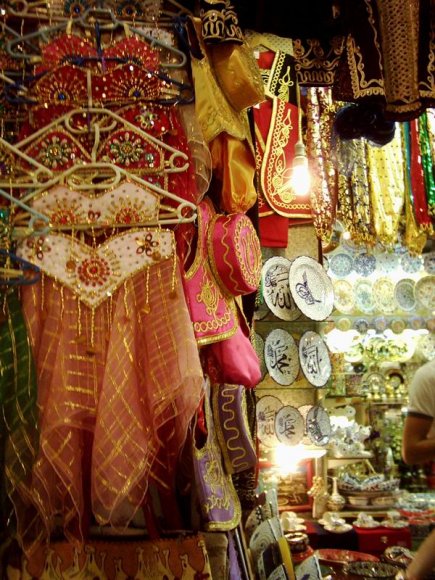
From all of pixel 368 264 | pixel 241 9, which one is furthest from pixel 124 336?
pixel 368 264

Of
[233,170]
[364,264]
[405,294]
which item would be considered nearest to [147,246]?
[233,170]

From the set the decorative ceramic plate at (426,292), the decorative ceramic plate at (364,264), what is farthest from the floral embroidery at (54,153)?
the decorative ceramic plate at (426,292)

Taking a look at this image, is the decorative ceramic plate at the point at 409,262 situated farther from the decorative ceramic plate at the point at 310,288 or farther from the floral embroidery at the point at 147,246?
the floral embroidery at the point at 147,246

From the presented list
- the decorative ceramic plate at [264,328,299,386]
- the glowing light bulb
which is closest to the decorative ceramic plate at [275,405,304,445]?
the decorative ceramic plate at [264,328,299,386]

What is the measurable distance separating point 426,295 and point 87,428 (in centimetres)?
497

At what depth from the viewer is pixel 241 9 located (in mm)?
1597

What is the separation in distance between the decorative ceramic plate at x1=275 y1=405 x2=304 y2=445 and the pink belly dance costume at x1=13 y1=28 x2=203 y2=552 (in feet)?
6.26

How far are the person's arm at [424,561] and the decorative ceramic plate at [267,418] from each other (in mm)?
1075

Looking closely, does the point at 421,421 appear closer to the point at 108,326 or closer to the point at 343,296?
the point at 108,326

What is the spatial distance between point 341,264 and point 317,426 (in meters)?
2.43

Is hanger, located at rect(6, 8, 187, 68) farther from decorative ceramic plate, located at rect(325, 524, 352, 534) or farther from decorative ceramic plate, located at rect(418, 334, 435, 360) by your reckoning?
decorative ceramic plate, located at rect(418, 334, 435, 360)

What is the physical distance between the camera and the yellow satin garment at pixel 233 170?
4.77 feet

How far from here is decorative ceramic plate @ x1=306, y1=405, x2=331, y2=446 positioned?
3.12 meters

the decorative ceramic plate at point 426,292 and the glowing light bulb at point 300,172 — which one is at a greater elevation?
the glowing light bulb at point 300,172
